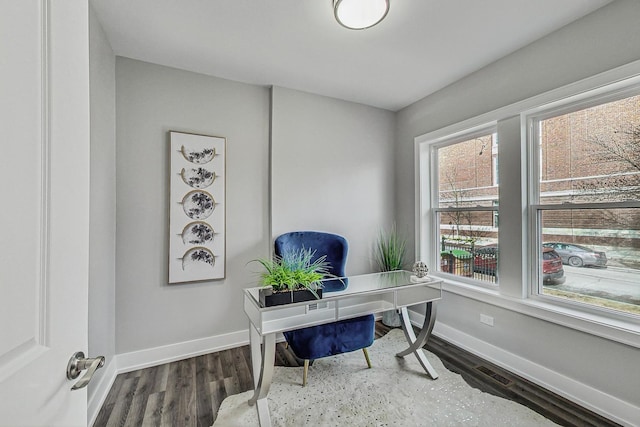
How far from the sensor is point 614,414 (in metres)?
1.77

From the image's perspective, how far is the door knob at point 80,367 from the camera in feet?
2.09

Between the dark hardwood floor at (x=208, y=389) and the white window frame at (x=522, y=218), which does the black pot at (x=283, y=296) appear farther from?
the white window frame at (x=522, y=218)

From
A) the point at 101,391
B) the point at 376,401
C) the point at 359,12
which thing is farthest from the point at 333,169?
the point at 101,391

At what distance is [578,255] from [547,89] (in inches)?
50.5

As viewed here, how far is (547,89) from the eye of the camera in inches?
84.0

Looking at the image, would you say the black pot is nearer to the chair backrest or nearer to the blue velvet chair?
the blue velvet chair

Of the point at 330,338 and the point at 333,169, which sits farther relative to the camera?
the point at 333,169

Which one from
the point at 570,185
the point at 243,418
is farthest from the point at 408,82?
the point at 243,418

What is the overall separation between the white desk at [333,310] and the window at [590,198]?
3.28 ft

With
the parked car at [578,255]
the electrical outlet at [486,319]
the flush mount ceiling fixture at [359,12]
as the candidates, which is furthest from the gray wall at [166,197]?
the parked car at [578,255]

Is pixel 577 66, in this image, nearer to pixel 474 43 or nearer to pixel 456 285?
pixel 474 43

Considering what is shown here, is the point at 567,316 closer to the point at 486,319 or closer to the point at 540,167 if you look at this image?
the point at 486,319

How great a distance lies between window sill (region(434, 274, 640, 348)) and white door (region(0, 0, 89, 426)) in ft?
8.88

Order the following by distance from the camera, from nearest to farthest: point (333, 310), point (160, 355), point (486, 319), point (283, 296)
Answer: point (283, 296), point (333, 310), point (160, 355), point (486, 319)
